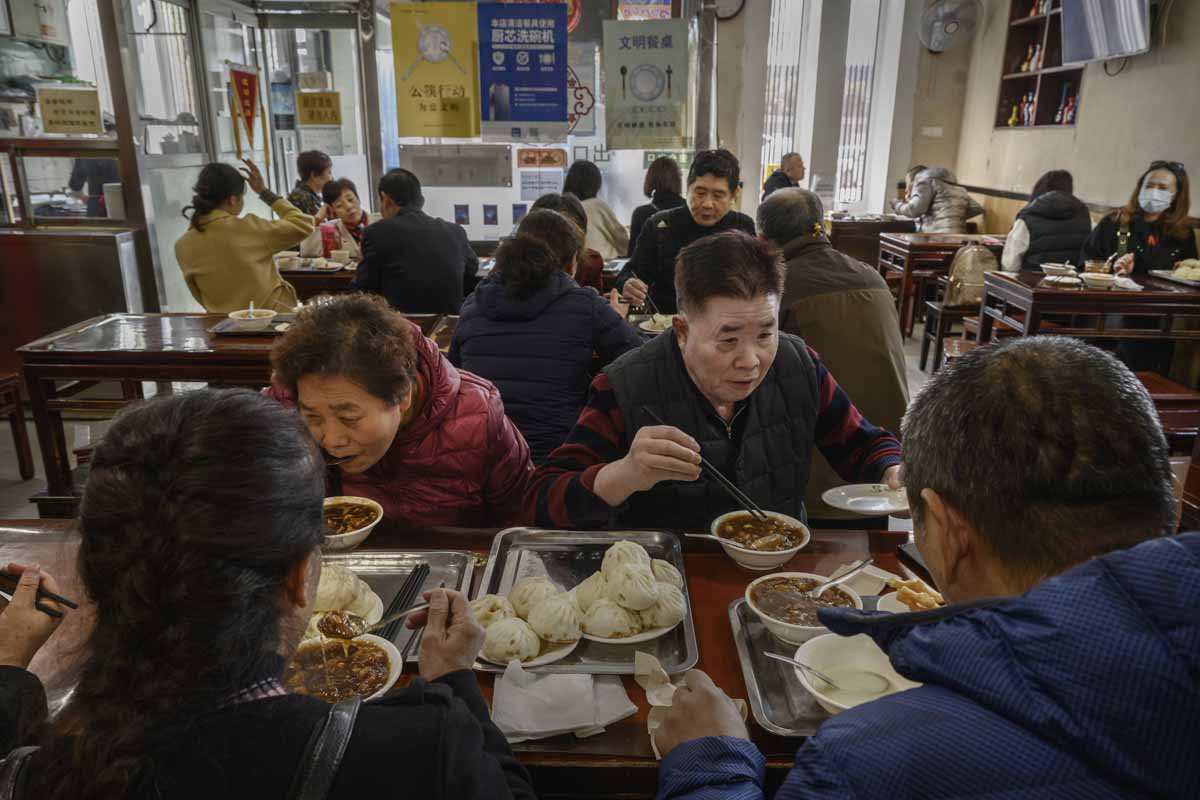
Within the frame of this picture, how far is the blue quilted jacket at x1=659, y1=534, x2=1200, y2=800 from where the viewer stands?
0.56 metres

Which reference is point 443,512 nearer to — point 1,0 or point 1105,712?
point 1105,712

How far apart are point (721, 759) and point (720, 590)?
21.5 inches

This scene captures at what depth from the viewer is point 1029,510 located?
843 mm

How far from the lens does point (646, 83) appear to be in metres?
5.34

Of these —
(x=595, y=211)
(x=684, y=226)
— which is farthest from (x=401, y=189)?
(x=684, y=226)

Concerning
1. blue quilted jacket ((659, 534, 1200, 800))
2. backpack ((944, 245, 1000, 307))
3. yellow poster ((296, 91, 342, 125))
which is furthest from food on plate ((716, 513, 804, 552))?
yellow poster ((296, 91, 342, 125))

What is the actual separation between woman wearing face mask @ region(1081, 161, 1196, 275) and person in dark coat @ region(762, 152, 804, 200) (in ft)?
11.4

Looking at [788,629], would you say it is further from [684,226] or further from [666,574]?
[684,226]

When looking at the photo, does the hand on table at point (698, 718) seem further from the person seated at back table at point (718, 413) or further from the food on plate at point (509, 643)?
the person seated at back table at point (718, 413)

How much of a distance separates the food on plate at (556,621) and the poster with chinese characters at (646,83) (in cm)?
461

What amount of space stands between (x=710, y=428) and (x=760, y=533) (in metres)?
0.39

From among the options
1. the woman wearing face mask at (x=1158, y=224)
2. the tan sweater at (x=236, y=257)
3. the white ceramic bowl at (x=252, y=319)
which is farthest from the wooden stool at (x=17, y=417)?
the woman wearing face mask at (x=1158, y=224)

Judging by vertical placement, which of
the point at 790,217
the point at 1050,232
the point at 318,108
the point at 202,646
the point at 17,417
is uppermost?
A: the point at 318,108

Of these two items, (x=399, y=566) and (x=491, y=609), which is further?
(x=399, y=566)
